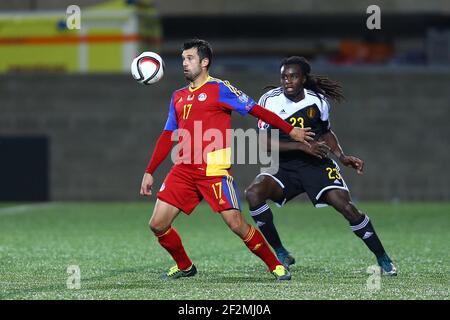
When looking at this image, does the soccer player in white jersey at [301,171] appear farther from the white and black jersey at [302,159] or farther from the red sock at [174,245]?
the red sock at [174,245]

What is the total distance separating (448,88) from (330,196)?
12126mm

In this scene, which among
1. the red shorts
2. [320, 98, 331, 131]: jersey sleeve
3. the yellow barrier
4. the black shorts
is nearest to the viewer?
the red shorts

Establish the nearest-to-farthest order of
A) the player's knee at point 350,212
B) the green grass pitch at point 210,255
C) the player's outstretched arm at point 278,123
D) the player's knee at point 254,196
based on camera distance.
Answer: the green grass pitch at point 210,255
the player's outstretched arm at point 278,123
the player's knee at point 350,212
the player's knee at point 254,196

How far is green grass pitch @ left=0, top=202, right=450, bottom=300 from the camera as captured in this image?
8.84 metres

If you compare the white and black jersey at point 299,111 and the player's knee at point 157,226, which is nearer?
the player's knee at point 157,226

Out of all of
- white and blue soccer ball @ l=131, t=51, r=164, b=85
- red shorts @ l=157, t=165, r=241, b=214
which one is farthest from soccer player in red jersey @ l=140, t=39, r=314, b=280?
white and blue soccer ball @ l=131, t=51, r=164, b=85

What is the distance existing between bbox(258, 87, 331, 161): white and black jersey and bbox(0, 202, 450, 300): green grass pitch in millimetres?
1414

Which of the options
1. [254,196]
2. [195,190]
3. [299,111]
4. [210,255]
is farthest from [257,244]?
[210,255]

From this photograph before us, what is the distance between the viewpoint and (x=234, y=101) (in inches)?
375

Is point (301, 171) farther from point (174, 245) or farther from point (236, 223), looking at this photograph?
point (174, 245)

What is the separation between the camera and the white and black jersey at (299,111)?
10602mm

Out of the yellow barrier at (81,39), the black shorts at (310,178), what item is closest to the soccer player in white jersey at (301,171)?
the black shorts at (310,178)

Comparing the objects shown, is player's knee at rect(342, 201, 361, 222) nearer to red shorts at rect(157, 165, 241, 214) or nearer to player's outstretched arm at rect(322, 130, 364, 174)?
player's outstretched arm at rect(322, 130, 364, 174)
